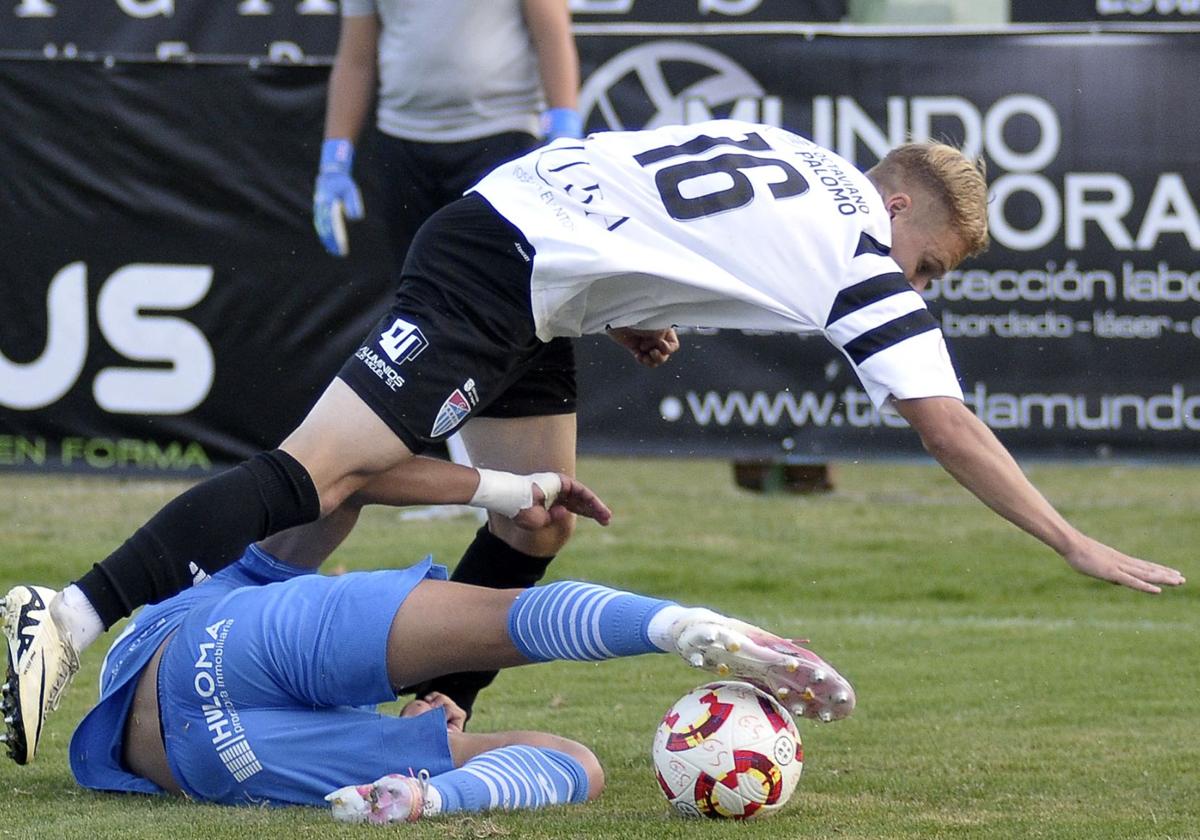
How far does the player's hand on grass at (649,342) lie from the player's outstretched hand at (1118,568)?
132 cm

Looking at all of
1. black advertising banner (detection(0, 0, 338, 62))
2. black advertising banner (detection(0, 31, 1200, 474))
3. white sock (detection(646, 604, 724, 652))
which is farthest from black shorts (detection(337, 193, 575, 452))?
black advertising banner (detection(0, 0, 338, 62))

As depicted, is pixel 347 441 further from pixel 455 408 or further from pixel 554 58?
pixel 554 58

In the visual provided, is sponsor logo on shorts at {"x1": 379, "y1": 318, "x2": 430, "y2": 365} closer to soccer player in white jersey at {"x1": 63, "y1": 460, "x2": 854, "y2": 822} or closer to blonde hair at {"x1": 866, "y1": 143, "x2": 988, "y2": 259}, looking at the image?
soccer player in white jersey at {"x1": 63, "y1": 460, "x2": 854, "y2": 822}

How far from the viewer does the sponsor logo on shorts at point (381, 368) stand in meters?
3.83

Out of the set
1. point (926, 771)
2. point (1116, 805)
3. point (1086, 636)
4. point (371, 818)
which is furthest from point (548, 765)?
point (1086, 636)

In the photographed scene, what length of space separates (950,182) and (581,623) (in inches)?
51.3

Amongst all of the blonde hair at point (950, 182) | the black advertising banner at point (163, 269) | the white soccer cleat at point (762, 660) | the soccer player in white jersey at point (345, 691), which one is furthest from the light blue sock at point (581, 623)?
the black advertising banner at point (163, 269)

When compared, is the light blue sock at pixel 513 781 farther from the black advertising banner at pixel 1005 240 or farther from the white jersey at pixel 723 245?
the black advertising banner at pixel 1005 240

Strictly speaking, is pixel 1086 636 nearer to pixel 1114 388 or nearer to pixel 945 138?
pixel 1114 388

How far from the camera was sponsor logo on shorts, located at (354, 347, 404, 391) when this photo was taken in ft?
12.6

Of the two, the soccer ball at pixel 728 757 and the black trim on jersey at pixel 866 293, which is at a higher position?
the black trim on jersey at pixel 866 293

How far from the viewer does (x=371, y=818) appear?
334 cm

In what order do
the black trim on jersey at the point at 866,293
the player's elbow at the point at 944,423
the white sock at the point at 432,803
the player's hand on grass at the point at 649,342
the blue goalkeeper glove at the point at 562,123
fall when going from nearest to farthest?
the white sock at the point at 432,803, the player's elbow at the point at 944,423, the black trim on jersey at the point at 866,293, the player's hand on grass at the point at 649,342, the blue goalkeeper glove at the point at 562,123

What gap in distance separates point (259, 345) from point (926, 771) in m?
3.82
